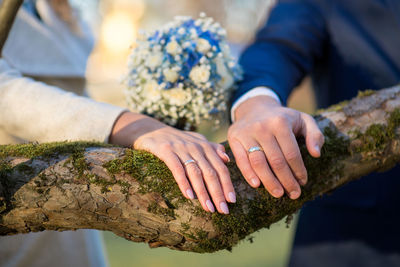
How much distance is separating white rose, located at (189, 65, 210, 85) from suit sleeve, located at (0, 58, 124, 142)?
37 centimetres

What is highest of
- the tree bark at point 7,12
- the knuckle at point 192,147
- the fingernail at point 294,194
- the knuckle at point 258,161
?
the tree bark at point 7,12

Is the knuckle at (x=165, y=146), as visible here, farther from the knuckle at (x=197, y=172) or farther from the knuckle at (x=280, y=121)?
the knuckle at (x=280, y=121)

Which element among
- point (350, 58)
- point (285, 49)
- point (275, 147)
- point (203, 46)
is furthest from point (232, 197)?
point (350, 58)

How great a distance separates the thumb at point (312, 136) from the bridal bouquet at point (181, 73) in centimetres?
44

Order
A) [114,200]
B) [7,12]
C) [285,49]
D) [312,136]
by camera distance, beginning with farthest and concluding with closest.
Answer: [285,49], [312,136], [114,200], [7,12]

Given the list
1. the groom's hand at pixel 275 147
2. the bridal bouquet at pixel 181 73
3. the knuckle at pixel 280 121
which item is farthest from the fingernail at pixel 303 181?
the bridal bouquet at pixel 181 73

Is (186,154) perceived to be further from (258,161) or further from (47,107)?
(47,107)

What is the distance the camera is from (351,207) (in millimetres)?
2404

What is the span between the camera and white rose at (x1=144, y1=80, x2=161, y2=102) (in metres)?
1.62

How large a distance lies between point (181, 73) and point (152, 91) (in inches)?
6.2

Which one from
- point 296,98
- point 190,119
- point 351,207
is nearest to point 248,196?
point 190,119

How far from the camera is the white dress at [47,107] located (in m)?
1.42

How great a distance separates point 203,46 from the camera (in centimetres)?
161

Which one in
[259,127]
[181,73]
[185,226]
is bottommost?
[185,226]
